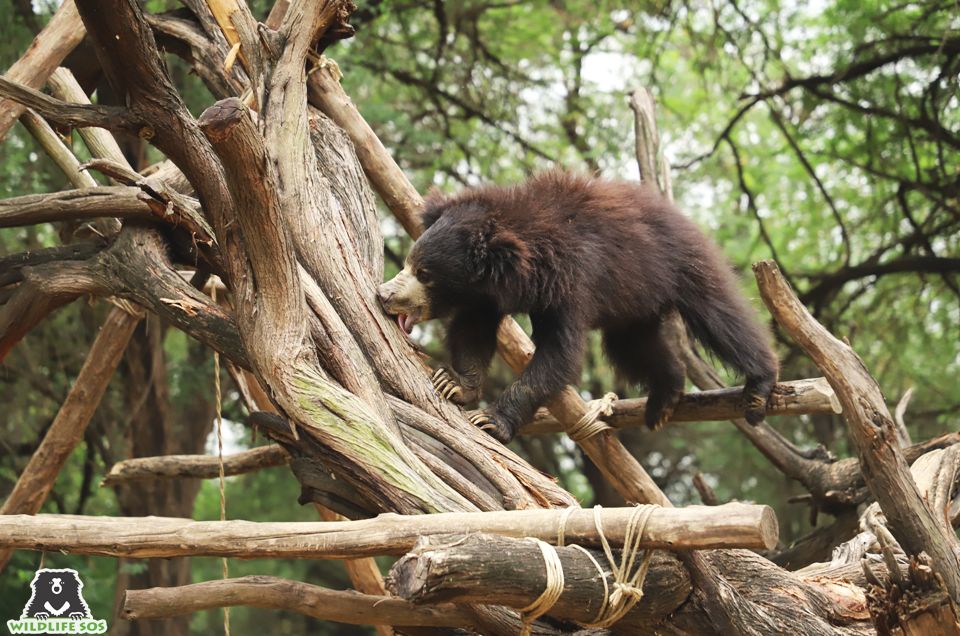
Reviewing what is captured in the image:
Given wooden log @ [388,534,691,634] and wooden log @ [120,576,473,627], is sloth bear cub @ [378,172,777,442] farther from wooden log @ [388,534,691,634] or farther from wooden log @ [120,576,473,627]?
wooden log @ [388,534,691,634]

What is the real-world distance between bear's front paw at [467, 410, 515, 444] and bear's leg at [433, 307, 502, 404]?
0.10 metres

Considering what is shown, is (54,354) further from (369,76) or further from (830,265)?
(830,265)

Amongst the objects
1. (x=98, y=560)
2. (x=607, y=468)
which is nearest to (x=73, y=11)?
(x=607, y=468)

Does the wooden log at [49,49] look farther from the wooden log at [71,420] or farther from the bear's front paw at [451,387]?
the bear's front paw at [451,387]

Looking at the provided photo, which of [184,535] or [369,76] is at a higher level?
[369,76]

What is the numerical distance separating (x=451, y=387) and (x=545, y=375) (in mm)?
321

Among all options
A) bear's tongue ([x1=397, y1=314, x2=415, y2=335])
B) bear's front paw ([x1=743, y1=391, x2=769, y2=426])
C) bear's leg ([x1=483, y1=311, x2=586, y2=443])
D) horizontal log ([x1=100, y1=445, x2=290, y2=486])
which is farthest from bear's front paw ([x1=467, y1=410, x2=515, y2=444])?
horizontal log ([x1=100, y1=445, x2=290, y2=486])

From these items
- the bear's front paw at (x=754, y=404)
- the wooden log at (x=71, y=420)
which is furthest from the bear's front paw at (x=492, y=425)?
the wooden log at (x=71, y=420)

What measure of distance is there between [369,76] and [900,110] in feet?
11.7

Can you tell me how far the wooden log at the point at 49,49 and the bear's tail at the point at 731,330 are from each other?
2491 mm

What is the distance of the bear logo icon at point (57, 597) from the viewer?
3.00 metres

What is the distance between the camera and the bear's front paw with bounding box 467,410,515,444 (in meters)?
3.14

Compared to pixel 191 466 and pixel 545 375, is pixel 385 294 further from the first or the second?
pixel 191 466

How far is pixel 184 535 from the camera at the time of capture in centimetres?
231
